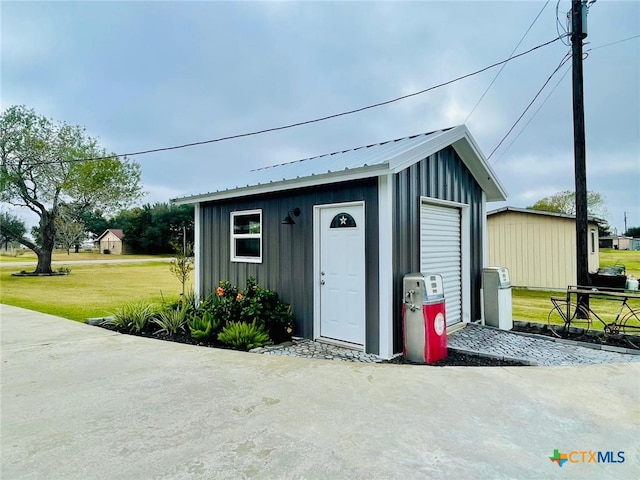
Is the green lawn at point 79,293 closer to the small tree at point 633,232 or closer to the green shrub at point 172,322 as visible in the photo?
the green shrub at point 172,322

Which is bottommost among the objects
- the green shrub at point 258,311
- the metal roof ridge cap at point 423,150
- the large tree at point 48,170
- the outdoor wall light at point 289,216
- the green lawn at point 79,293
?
the green lawn at point 79,293

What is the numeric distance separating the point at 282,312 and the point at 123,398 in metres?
2.80

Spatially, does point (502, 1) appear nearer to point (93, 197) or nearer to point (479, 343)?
point (479, 343)

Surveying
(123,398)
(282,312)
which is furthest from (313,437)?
(282,312)

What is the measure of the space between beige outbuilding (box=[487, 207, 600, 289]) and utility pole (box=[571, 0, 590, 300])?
522cm

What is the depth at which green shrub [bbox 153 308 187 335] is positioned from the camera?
20.6 ft

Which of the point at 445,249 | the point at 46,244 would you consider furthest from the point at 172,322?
the point at 46,244

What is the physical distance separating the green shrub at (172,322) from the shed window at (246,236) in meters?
1.49

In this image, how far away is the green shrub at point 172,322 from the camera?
20.6ft

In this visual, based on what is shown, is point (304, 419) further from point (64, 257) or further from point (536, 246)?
point (64, 257)

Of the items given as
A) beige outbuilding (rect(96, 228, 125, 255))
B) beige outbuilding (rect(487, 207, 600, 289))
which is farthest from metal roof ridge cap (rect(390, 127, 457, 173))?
beige outbuilding (rect(96, 228, 125, 255))

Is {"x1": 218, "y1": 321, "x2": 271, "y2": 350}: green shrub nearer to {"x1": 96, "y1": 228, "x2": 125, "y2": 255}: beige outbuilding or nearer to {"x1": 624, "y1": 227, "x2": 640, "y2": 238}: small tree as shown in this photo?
{"x1": 96, "y1": 228, "x2": 125, "y2": 255}: beige outbuilding

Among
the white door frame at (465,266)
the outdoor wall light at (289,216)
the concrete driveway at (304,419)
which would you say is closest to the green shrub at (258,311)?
the concrete driveway at (304,419)

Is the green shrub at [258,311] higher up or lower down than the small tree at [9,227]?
lower down
